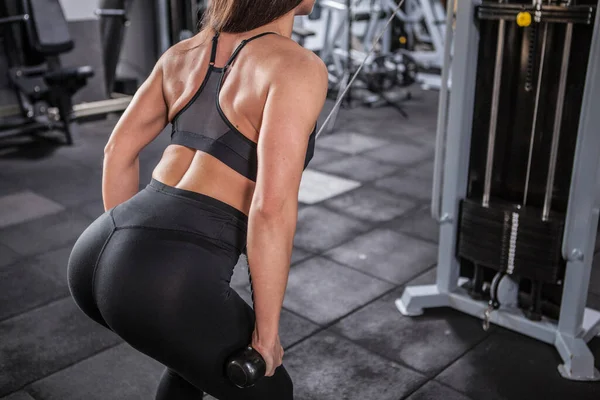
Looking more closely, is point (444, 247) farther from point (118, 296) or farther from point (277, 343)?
point (118, 296)

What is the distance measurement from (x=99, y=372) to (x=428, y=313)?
1.22 metres

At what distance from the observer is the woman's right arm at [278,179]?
110cm

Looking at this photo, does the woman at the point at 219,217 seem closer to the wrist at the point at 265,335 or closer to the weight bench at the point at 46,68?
the wrist at the point at 265,335

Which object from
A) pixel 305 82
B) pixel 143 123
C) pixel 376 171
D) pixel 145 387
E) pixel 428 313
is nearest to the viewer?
pixel 305 82

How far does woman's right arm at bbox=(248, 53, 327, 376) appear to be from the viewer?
1.10 m

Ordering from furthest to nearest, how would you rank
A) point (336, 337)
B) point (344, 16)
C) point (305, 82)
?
point (344, 16) < point (336, 337) < point (305, 82)

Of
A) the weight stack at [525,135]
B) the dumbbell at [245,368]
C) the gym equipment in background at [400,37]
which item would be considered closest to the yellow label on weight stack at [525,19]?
the weight stack at [525,135]

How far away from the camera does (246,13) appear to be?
47.0 inches

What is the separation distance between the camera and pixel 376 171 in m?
4.31

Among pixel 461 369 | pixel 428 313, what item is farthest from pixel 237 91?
pixel 428 313

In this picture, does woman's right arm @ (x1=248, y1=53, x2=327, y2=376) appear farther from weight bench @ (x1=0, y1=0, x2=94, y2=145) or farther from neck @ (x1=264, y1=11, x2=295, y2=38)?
weight bench @ (x1=0, y1=0, x2=94, y2=145)

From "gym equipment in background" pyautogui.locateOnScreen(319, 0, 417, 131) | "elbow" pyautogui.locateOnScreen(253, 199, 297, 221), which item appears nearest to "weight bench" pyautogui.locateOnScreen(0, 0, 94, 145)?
"gym equipment in background" pyautogui.locateOnScreen(319, 0, 417, 131)

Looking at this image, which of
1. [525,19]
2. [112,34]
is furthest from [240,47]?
[112,34]

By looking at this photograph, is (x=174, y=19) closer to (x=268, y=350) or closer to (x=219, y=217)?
(x=219, y=217)
